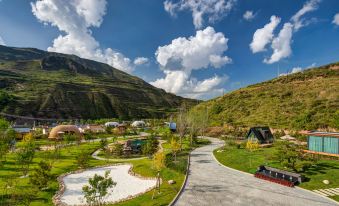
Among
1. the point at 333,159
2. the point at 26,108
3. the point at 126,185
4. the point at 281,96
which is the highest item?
the point at 281,96

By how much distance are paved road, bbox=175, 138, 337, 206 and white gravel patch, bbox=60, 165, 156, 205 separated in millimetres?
5239

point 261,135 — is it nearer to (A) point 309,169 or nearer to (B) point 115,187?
(A) point 309,169

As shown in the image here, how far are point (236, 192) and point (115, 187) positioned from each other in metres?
12.7

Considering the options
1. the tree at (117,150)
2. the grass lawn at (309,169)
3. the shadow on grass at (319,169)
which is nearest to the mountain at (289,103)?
the grass lawn at (309,169)

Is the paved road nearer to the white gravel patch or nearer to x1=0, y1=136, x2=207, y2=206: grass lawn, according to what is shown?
x1=0, y1=136, x2=207, y2=206: grass lawn

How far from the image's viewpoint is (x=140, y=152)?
147 feet

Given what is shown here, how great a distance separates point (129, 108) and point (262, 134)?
435 feet

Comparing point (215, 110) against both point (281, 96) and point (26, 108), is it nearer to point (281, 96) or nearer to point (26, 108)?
point (281, 96)

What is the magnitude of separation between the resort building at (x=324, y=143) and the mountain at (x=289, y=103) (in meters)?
23.1

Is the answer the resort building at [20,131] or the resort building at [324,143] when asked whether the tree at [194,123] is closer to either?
the resort building at [324,143]

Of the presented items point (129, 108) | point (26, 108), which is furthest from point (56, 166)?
point (129, 108)

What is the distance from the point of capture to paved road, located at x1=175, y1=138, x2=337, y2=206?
61.9 feet

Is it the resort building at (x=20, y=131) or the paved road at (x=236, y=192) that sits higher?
the resort building at (x=20, y=131)

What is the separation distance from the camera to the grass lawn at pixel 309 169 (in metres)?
23.0
